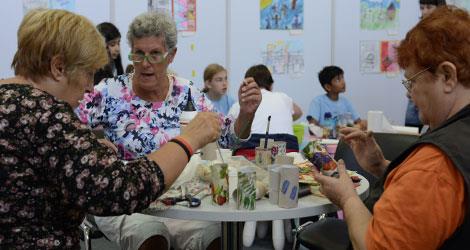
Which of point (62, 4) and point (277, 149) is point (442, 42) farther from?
point (62, 4)

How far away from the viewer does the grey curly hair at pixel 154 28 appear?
7.79ft

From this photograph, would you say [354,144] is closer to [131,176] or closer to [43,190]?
[131,176]

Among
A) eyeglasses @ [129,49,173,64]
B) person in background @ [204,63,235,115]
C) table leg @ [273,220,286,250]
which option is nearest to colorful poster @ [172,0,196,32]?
person in background @ [204,63,235,115]

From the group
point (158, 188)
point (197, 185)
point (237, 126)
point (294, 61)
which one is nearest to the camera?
point (158, 188)

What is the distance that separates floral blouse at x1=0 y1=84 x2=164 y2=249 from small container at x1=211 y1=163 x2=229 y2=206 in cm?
33

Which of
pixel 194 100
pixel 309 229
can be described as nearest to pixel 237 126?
pixel 194 100

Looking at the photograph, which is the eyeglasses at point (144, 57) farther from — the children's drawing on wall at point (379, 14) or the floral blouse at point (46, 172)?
the children's drawing on wall at point (379, 14)

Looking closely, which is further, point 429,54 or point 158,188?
point 158,188

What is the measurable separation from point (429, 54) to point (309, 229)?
3.77 feet

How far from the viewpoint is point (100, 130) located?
253 cm

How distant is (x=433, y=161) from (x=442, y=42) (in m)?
0.30

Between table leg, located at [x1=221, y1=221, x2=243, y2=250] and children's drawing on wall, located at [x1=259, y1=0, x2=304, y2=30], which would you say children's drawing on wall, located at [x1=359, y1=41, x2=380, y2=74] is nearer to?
children's drawing on wall, located at [x1=259, y1=0, x2=304, y2=30]

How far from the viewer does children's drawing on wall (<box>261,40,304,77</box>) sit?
5.73 meters

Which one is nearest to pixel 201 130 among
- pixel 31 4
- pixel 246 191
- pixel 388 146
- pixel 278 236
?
pixel 246 191
